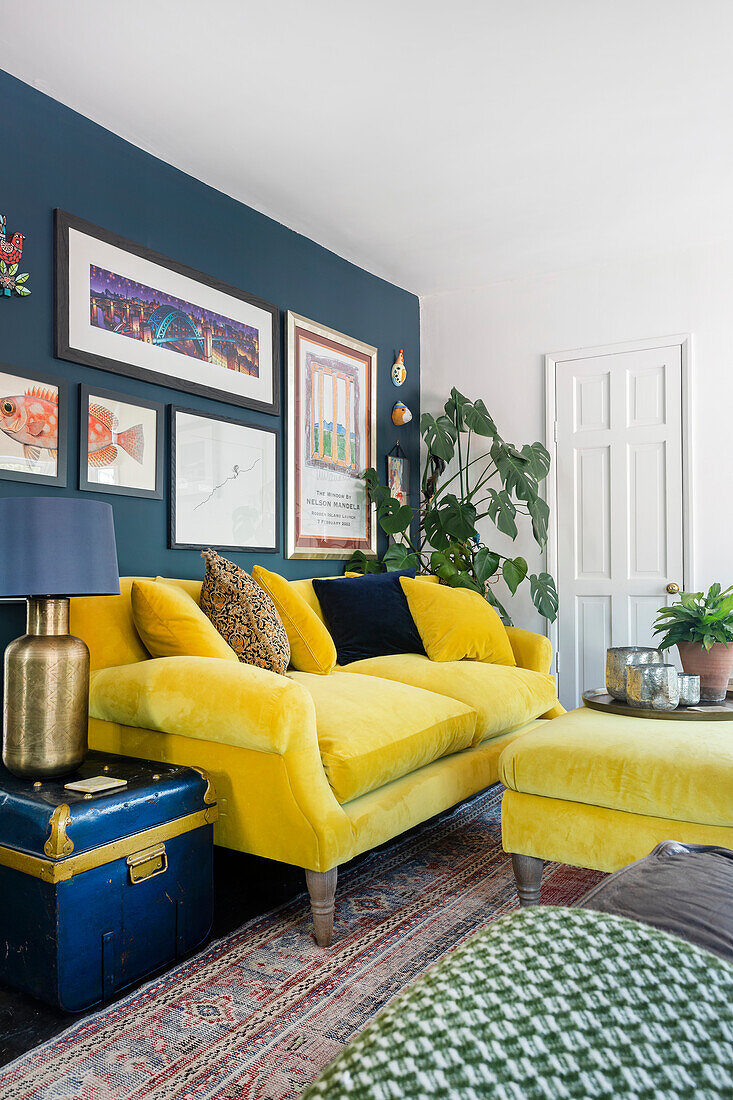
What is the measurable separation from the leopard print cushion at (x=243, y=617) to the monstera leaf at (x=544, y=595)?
6.50 feet

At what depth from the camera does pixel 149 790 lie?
6.17ft

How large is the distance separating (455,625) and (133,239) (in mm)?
2079

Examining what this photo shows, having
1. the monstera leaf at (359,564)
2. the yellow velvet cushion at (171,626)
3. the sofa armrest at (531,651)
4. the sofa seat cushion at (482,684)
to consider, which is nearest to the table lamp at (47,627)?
the yellow velvet cushion at (171,626)

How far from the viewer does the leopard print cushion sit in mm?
2637

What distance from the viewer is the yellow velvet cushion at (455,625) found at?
11.5 ft

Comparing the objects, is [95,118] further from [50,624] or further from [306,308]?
[50,624]

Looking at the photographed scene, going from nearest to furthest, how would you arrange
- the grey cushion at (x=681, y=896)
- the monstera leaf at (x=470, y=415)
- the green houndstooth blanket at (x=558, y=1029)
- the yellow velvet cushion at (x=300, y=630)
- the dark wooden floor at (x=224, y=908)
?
the green houndstooth blanket at (x=558, y=1029) → the grey cushion at (x=681, y=896) → the dark wooden floor at (x=224, y=908) → the yellow velvet cushion at (x=300, y=630) → the monstera leaf at (x=470, y=415)

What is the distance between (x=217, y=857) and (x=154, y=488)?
4.67 ft

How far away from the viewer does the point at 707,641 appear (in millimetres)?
2590

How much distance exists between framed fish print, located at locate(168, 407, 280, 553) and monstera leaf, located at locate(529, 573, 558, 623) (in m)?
1.48

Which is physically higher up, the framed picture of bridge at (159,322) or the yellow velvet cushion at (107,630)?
the framed picture of bridge at (159,322)

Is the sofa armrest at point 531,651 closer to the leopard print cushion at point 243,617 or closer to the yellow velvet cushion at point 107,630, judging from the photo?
the leopard print cushion at point 243,617

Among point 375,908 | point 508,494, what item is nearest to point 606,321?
point 508,494

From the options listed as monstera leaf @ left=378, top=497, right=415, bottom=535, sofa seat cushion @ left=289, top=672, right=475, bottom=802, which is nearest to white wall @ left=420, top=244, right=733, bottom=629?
monstera leaf @ left=378, top=497, right=415, bottom=535
